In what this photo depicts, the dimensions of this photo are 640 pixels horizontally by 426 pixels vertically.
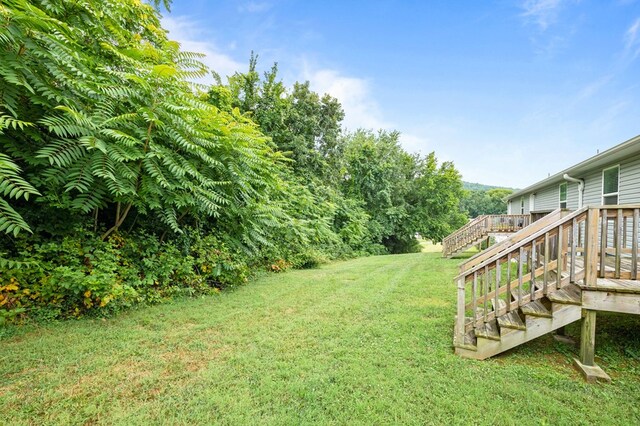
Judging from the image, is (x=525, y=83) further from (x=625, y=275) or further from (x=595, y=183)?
(x=625, y=275)

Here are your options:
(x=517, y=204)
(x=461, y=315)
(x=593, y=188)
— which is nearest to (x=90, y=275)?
(x=461, y=315)

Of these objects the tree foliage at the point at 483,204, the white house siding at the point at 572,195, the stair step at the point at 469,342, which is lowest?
the stair step at the point at 469,342

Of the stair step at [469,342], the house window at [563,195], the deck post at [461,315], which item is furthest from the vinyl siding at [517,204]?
the deck post at [461,315]

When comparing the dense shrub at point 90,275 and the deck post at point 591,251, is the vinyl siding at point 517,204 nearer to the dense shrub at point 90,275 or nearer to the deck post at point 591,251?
the deck post at point 591,251

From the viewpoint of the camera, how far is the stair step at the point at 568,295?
104 inches

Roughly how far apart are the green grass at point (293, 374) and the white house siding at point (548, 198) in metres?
8.37

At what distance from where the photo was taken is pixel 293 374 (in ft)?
8.20

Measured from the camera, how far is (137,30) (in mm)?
4840

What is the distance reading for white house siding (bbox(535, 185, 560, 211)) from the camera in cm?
Result: 1012

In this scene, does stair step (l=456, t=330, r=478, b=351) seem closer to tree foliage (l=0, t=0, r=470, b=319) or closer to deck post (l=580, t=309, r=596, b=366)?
deck post (l=580, t=309, r=596, b=366)

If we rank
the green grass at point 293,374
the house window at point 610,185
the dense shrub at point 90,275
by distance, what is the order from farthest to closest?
the house window at point 610,185 → the dense shrub at point 90,275 → the green grass at point 293,374

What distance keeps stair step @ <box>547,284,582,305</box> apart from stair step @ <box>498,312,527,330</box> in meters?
0.44

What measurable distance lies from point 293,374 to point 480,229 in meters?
11.9

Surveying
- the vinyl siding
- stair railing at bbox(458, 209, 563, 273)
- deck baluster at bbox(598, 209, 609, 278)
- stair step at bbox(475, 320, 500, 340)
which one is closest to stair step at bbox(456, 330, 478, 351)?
stair step at bbox(475, 320, 500, 340)
